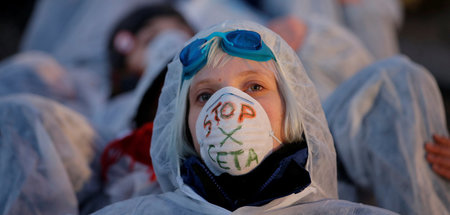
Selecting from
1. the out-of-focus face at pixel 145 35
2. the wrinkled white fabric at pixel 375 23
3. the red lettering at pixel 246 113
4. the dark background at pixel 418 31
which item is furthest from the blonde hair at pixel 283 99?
the dark background at pixel 418 31

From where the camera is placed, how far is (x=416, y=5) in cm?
432

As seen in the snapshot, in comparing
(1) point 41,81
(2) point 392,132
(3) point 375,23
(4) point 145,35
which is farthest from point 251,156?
(3) point 375,23

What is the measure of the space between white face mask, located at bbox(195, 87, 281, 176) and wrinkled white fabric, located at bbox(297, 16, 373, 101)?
90 cm

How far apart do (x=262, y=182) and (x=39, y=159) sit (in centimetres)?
75

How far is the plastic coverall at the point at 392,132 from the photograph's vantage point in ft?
→ 4.31

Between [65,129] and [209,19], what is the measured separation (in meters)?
1.75

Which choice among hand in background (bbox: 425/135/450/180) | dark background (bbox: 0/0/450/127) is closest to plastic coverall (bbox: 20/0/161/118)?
dark background (bbox: 0/0/450/127)

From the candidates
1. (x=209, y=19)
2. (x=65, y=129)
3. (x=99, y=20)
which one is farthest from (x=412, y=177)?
(x=99, y=20)

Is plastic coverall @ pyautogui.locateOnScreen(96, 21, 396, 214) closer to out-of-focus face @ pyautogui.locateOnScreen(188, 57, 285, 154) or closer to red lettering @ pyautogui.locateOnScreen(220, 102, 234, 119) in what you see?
out-of-focus face @ pyautogui.locateOnScreen(188, 57, 285, 154)

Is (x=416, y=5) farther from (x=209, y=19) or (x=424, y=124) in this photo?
(x=424, y=124)

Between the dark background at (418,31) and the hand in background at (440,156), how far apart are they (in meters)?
2.15

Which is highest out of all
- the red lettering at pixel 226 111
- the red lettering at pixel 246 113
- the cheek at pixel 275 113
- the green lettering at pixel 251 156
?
the red lettering at pixel 226 111

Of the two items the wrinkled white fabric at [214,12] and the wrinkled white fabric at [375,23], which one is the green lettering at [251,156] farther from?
the wrinkled white fabric at [214,12]

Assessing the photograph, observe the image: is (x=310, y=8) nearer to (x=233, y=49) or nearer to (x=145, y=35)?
(x=145, y=35)
